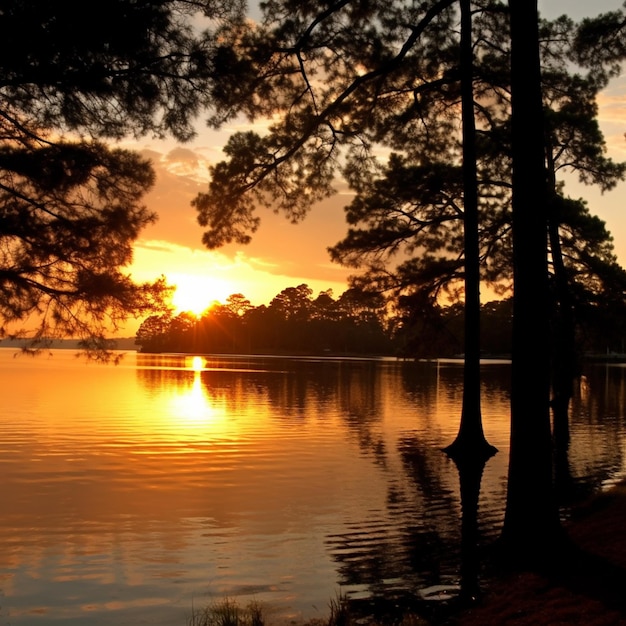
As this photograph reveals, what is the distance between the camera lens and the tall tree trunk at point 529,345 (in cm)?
830

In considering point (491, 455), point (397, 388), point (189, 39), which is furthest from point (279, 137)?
point (397, 388)

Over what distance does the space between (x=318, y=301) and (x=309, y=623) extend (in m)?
149

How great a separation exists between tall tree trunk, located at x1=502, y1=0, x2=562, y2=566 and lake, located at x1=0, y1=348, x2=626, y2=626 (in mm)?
1144

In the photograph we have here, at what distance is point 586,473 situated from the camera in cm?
1486

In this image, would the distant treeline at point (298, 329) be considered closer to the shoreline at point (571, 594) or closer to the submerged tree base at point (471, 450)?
the submerged tree base at point (471, 450)

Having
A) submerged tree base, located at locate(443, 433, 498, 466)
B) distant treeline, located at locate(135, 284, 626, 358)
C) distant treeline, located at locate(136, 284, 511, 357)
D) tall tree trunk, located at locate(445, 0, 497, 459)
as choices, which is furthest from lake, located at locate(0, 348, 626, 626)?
distant treeline, located at locate(136, 284, 511, 357)

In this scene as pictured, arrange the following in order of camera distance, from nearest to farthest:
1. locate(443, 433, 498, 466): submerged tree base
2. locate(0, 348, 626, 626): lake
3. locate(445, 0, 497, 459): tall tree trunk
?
locate(0, 348, 626, 626): lake → locate(445, 0, 497, 459): tall tree trunk → locate(443, 433, 498, 466): submerged tree base

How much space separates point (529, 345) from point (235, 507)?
20.2ft

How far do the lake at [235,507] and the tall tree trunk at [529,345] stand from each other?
114 cm

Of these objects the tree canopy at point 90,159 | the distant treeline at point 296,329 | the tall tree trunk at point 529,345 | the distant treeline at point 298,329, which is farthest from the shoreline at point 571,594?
the distant treeline at point 296,329

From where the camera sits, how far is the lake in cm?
776

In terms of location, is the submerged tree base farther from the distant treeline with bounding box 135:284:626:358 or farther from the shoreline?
the distant treeline with bounding box 135:284:626:358

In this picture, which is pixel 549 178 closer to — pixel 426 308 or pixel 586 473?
pixel 426 308

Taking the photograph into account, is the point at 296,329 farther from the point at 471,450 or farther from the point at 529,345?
the point at 529,345
